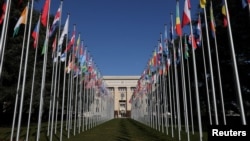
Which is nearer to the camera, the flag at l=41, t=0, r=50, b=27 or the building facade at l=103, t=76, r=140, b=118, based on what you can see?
the flag at l=41, t=0, r=50, b=27

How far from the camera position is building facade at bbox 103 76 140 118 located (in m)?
155

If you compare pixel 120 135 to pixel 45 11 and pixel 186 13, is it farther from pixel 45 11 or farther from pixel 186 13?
pixel 45 11

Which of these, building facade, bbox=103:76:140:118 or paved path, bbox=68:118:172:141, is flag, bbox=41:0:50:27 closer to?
paved path, bbox=68:118:172:141

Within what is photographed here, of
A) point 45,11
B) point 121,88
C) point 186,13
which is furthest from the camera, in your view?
point 121,88

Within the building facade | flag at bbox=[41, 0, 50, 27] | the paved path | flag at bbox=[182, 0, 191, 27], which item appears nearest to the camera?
flag at bbox=[41, 0, 50, 27]

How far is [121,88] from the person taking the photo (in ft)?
520

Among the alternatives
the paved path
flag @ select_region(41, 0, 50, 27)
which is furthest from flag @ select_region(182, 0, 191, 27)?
the paved path

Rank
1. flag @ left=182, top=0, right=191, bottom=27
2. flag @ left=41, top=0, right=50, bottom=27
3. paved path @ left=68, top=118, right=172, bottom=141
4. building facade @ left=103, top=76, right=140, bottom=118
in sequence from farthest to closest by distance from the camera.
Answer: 1. building facade @ left=103, top=76, right=140, bottom=118
2. paved path @ left=68, top=118, right=172, bottom=141
3. flag @ left=182, top=0, right=191, bottom=27
4. flag @ left=41, top=0, right=50, bottom=27

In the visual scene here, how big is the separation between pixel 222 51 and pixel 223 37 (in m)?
2.18

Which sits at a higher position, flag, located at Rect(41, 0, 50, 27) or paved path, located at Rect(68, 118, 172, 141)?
flag, located at Rect(41, 0, 50, 27)

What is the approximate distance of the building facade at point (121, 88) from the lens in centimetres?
15475

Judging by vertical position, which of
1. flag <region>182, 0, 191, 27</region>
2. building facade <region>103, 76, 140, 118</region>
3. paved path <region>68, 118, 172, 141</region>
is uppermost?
building facade <region>103, 76, 140, 118</region>

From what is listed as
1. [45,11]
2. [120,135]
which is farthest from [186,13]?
[120,135]

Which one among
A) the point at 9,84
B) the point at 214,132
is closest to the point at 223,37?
the point at 9,84
